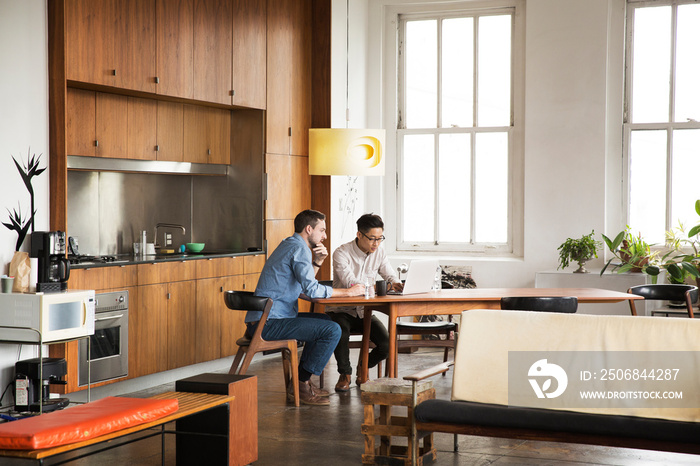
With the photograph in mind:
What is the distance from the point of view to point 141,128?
7188mm

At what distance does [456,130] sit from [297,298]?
4290 millimetres

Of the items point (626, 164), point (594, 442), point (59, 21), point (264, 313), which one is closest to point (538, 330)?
point (594, 442)

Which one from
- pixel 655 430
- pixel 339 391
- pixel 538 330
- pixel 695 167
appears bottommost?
pixel 339 391

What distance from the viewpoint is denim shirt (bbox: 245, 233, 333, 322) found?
19.2 feet

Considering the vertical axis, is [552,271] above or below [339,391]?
above

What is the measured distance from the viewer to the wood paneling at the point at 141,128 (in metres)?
7.06

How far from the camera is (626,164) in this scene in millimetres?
8898

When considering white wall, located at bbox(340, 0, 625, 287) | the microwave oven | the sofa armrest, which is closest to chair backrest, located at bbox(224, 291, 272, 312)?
the microwave oven

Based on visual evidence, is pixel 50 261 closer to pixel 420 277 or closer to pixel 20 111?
pixel 20 111

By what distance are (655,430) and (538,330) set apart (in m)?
0.80

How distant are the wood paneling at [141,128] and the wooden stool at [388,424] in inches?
142

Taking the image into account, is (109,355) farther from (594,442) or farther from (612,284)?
(612,284)

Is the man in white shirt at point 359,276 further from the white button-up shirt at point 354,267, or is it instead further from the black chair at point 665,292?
the black chair at point 665,292

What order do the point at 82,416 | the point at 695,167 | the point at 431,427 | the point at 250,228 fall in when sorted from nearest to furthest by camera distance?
1. the point at 82,416
2. the point at 431,427
3. the point at 250,228
4. the point at 695,167
